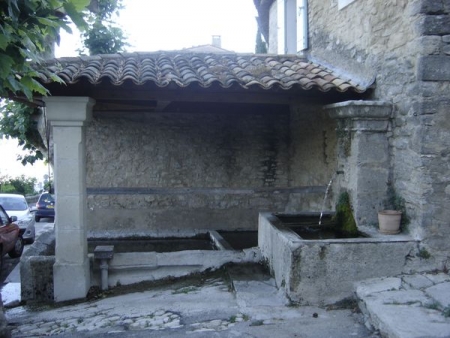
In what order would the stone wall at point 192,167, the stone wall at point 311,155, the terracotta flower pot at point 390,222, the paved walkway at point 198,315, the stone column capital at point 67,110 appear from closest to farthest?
the paved walkway at point 198,315 < the terracotta flower pot at point 390,222 < the stone column capital at point 67,110 < the stone wall at point 311,155 < the stone wall at point 192,167

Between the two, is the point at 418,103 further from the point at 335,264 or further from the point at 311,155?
the point at 311,155

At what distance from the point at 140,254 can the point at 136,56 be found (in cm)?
305

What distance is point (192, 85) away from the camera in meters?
5.24

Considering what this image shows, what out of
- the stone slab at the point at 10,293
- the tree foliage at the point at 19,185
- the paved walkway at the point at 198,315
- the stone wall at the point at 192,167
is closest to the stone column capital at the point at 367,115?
the paved walkway at the point at 198,315

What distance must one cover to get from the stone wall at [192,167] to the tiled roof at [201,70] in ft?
6.71

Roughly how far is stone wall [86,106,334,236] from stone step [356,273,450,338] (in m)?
4.34

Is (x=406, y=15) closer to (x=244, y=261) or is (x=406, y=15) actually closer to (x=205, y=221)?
(x=244, y=261)

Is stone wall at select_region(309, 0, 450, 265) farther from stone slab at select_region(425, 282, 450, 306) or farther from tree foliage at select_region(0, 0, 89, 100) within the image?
tree foliage at select_region(0, 0, 89, 100)

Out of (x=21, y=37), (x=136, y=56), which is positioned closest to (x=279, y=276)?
(x=21, y=37)

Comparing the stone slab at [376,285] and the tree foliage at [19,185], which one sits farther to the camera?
the tree foliage at [19,185]

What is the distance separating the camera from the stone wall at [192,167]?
884cm

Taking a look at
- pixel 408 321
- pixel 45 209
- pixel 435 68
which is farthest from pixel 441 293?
pixel 45 209

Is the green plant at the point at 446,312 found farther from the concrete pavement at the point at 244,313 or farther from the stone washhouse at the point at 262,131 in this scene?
the stone washhouse at the point at 262,131

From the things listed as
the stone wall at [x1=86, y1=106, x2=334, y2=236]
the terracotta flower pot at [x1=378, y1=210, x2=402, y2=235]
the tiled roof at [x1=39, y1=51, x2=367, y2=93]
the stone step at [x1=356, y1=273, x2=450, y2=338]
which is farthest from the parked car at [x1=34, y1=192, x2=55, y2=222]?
the stone step at [x1=356, y1=273, x2=450, y2=338]
